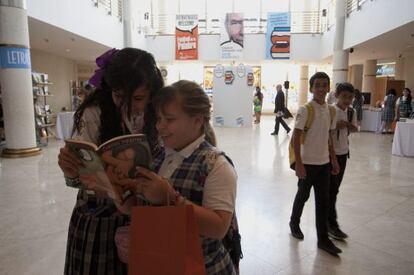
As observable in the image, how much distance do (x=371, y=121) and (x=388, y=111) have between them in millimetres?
916

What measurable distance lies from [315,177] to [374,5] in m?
7.96

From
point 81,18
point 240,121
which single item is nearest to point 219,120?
point 240,121

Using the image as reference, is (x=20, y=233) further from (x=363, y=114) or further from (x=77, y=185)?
(x=363, y=114)

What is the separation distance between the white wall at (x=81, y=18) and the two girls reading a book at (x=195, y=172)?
284 inches

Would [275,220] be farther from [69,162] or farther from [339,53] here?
[339,53]

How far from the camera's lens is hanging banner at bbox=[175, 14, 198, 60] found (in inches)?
555

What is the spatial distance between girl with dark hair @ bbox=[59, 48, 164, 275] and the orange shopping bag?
28 centimetres

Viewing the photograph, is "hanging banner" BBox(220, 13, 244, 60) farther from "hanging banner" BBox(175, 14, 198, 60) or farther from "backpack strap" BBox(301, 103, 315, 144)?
"backpack strap" BBox(301, 103, 315, 144)

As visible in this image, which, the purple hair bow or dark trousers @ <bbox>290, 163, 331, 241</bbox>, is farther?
dark trousers @ <bbox>290, 163, 331, 241</bbox>

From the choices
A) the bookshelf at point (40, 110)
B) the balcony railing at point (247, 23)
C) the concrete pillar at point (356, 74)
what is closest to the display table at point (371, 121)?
the balcony railing at point (247, 23)

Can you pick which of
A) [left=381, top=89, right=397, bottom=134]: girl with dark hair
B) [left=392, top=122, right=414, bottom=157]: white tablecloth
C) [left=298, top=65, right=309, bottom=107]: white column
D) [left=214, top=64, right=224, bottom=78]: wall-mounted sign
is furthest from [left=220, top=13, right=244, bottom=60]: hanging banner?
[left=392, top=122, right=414, bottom=157]: white tablecloth

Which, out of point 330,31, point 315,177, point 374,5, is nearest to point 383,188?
point 315,177

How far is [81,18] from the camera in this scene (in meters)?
9.23

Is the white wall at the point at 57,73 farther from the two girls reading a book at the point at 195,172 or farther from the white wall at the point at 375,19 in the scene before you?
the two girls reading a book at the point at 195,172
